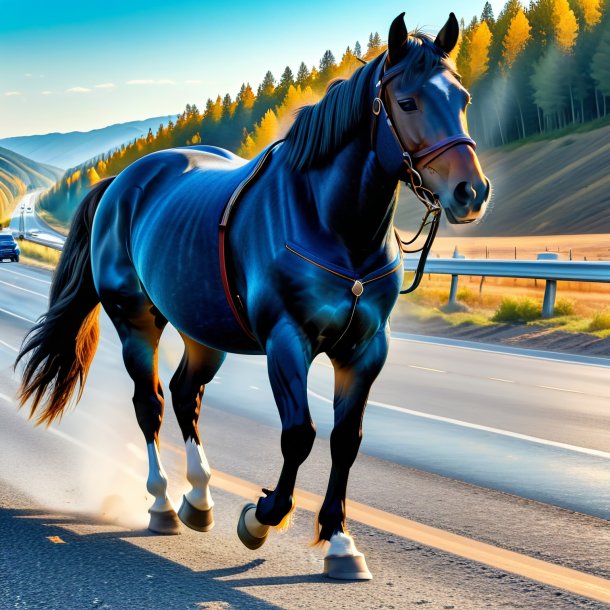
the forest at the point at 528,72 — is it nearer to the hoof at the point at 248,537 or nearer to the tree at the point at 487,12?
the tree at the point at 487,12

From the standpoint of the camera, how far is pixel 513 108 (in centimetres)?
11600

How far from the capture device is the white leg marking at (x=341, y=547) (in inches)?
187

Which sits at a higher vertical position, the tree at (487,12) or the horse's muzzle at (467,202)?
the tree at (487,12)

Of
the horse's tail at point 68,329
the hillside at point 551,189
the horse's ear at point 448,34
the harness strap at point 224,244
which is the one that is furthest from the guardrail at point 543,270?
the hillside at point 551,189

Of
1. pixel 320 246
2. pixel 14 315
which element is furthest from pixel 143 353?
pixel 14 315

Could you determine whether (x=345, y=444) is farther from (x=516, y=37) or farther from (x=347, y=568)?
(x=516, y=37)

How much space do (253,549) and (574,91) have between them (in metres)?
106

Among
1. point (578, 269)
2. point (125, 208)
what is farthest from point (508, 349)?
point (125, 208)

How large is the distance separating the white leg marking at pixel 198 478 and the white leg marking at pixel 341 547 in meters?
1.09

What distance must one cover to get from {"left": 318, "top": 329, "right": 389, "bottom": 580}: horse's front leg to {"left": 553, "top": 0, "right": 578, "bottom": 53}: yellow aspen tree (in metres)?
105

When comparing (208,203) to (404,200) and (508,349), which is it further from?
(404,200)

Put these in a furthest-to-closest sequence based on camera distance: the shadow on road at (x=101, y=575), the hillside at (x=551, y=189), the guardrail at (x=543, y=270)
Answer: the hillside at (x=551, y=189) < the guardrail at (x=543, y=270) < the shadow on road at (x=101, y=575)

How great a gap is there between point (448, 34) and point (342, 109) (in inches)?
22.1

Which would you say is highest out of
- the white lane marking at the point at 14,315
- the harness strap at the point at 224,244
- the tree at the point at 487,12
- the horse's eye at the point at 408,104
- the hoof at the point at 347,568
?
the tree at the point at 487,12
